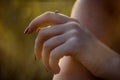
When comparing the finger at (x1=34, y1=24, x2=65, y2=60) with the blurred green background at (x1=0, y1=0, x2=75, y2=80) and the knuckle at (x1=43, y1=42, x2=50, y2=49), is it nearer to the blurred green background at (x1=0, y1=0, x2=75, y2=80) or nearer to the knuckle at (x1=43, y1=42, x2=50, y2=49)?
the knuckle at (x1=43, y1=42, x2=50, y2=49)

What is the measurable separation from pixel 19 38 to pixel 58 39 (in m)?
1.54

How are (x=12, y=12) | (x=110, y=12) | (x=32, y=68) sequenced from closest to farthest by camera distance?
(x=110, y=12) < (x=32, y=68) < (x=12, y=12)

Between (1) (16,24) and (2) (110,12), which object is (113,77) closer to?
(2) (110,12)

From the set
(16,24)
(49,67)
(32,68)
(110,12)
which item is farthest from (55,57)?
(16,24)

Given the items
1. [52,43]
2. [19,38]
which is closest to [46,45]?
[52,43]

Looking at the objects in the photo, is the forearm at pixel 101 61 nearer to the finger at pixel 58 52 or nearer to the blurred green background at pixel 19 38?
the finger at pixel 58 52

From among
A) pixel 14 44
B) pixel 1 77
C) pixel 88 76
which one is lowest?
pixel 1 77

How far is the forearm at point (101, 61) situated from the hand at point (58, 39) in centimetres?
1

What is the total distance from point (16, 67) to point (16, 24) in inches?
10.6

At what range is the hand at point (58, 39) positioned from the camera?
0.51 metres

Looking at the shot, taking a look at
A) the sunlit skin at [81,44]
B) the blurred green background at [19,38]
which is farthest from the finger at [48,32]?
the blurred green background at [19,38]

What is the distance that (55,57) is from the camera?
514 millimetres

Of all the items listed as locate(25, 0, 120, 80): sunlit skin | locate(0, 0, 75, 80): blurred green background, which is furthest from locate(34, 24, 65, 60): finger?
locate(0, 0, 75, 80): blurred green background

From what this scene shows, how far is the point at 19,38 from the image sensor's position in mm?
2047
